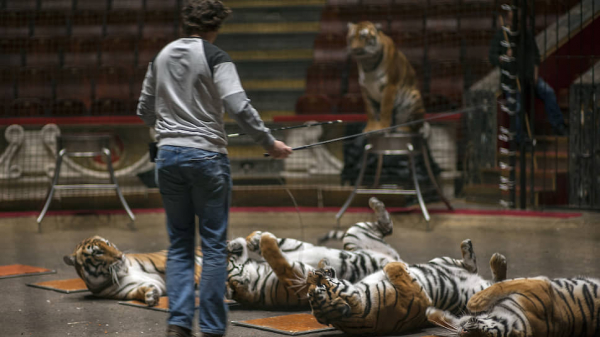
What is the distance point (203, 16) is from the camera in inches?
107

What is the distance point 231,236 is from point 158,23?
684 centimetres

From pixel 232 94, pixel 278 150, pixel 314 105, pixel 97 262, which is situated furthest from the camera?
A: pixel 314 105

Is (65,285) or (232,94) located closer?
(232,94)

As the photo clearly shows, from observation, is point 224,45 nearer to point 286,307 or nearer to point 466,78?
point 466,78

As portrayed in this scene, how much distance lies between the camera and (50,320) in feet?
10.8

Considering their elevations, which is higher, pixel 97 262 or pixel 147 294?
pixel 97 262

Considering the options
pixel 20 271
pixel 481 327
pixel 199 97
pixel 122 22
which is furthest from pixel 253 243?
pixel 122 22

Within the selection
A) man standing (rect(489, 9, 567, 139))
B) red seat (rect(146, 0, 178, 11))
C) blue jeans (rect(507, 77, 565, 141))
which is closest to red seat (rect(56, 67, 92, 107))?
red seat (rect(146, 0, 178, 11))

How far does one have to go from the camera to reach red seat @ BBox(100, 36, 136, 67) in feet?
31.7

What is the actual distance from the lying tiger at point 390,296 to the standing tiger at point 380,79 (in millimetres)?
4047

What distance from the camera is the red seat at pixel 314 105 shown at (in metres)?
8.43

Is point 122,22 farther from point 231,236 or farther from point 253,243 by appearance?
point 253,243

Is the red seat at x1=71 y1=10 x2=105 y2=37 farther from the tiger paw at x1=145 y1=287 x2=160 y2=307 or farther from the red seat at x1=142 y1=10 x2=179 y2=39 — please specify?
the tiger paw at x1=145 y1=287 x2=160 y2=307

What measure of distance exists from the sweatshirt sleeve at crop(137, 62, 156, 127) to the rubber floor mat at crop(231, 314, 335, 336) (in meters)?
0.91
